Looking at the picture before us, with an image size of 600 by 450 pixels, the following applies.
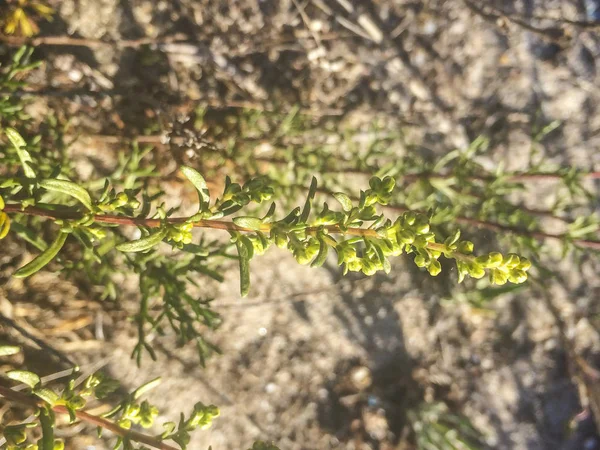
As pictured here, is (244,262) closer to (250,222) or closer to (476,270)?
(250,222)

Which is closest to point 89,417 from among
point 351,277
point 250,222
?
point 250,222

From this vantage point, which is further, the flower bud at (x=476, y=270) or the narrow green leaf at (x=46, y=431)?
the narrow green leaf at (x=46, y=431)

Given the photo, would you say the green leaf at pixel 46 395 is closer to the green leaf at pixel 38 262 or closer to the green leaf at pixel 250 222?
the green leaf at pixel 38 262

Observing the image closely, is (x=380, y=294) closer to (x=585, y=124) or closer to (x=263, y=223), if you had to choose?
(x=585, y=124)

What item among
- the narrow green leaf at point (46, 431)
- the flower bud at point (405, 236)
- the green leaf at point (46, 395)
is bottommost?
the narrow green leaf at point (46, 431)

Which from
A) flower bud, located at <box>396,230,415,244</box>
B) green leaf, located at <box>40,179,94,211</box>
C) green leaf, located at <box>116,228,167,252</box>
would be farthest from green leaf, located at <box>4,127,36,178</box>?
flower bud, located at <box>396,230,415,244</box>

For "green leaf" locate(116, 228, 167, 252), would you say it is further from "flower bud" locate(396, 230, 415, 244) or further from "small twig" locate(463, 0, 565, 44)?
"small twig" locate(463, 0, 565, 44)

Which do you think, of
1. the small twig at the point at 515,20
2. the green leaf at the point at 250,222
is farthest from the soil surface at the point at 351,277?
the green leaf at the point at 250,222
